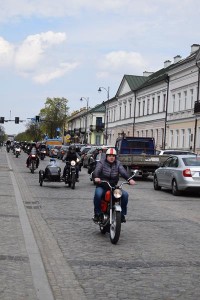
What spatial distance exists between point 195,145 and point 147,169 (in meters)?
23.7

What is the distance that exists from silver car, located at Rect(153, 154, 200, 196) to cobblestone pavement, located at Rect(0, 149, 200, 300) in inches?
145

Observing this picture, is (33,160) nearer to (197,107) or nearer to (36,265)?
(36,265)

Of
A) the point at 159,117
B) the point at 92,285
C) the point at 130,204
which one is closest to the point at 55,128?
the point at 159,117

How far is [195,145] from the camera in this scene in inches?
1955

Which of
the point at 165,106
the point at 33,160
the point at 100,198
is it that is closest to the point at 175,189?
the point at 100,198

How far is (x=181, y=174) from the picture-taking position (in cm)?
1864

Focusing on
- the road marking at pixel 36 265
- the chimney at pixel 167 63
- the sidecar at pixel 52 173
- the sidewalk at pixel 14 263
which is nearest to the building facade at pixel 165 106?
the chimney at pixel 167 63

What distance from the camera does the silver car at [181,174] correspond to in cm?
1845

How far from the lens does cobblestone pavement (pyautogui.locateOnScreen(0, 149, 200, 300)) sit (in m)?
5.99

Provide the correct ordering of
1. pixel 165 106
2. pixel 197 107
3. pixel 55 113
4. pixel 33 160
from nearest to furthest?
1. pixel 33 160
2. pixel 197 107
3. pixel 165 106
4. pixel 55 113

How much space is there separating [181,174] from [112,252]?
35.6ft

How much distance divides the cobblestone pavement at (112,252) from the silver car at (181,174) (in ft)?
12.1

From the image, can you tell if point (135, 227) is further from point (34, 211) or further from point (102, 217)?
point (34, 211)

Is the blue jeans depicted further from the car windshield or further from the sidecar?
the sidecar
